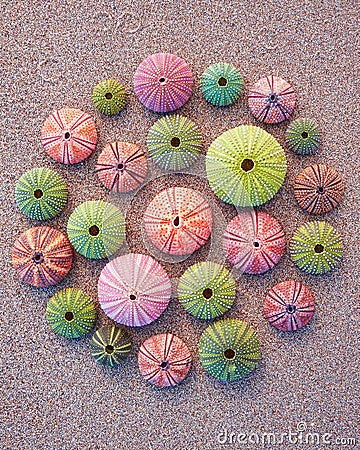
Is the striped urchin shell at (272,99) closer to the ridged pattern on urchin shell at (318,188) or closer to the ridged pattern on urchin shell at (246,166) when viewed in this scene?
the ridged pattern on urchin shell at (246,166)

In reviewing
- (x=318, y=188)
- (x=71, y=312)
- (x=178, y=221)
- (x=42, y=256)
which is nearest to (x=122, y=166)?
(x=178, y=221)

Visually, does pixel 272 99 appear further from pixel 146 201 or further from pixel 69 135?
pixel 69 135

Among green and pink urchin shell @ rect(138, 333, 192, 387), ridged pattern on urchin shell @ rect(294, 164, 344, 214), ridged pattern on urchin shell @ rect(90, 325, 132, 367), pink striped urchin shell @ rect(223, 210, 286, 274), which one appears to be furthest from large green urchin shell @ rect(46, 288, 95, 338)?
ridged pattern on urchin shell @ rect(294, 164, 344, 214)

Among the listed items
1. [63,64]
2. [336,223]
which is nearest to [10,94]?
[63,64]

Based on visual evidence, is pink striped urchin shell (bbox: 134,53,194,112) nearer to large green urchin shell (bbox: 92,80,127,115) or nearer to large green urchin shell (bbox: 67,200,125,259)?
large green urchin shell (bbox: 92,80,127,115)

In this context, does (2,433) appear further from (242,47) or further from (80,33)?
(242,47)

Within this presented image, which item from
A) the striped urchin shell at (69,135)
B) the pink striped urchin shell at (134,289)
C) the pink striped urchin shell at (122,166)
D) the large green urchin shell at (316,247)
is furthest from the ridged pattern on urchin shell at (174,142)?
the large green urchin shell at (316,247)
